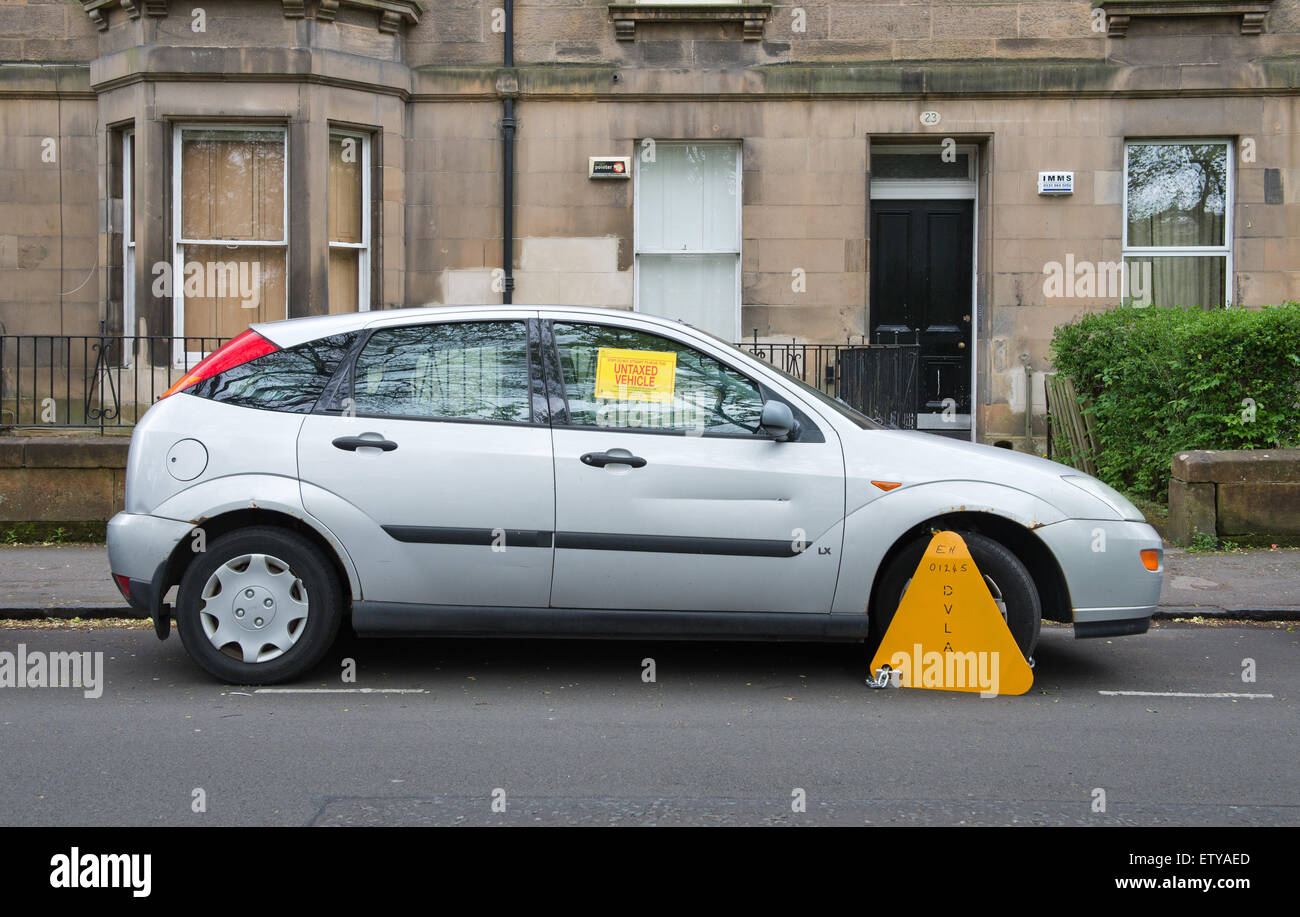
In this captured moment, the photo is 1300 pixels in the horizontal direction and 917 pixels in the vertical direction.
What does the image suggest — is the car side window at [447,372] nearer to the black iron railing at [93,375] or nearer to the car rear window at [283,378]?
the car rear window at [283,378]

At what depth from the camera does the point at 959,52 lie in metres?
13.8

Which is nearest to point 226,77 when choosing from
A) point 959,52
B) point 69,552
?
point 69,552

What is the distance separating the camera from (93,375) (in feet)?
40.1

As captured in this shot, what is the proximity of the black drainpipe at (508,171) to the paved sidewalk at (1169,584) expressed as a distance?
5.27 m

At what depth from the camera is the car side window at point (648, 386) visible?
6.11 metres

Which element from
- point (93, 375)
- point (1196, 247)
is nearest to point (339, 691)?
point (93, 375)

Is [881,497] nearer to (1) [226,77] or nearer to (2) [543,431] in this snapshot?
(2) [543,431]

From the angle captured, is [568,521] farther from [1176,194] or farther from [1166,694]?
[1176,194]

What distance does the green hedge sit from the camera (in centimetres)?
1030

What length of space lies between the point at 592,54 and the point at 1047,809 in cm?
1105

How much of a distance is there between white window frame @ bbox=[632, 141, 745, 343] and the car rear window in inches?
315

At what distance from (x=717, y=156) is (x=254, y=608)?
30.8ft

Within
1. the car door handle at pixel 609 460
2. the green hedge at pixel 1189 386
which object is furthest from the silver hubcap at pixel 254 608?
the green hedge at pixel 1189 386

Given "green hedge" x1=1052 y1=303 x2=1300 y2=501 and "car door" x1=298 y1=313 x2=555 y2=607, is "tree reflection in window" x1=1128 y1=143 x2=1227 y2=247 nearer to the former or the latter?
"green hedge" x1=1052 y1=303 x2=1300 y2=501
